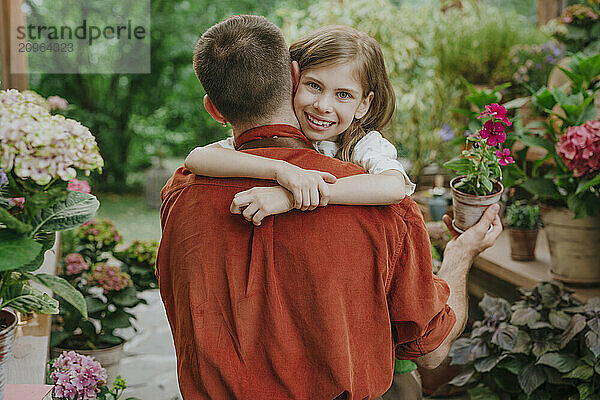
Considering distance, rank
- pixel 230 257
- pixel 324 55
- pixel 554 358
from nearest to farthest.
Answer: pixel 230 257 < pixel 324 55 < pixel 554 358

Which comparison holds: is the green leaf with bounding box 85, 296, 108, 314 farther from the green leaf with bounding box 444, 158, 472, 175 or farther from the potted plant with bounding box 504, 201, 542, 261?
the potted plant with bounding box 504, 201, 542, 261

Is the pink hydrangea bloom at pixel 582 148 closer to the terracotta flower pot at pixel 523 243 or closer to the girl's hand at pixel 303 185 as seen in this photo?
the terracotta flower pot at pixel 523 243

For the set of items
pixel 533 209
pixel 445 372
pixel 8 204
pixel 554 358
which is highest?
pixel 8 204

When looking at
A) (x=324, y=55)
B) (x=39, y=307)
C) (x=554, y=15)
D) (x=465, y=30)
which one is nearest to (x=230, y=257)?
(x=39, y=307)

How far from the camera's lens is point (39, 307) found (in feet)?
3.50

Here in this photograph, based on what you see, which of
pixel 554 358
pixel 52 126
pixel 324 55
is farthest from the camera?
pixel 554 358

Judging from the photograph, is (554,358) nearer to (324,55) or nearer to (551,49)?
(324,55)

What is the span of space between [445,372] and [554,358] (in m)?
0.67

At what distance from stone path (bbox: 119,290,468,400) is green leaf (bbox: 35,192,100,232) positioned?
179 centimetres

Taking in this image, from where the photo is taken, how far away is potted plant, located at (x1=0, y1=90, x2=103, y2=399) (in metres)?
0.92

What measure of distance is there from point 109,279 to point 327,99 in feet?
5.18

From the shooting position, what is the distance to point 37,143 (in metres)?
0.92

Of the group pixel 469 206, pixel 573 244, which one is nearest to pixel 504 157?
pixel 469 206

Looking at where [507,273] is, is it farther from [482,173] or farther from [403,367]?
[482,173]
